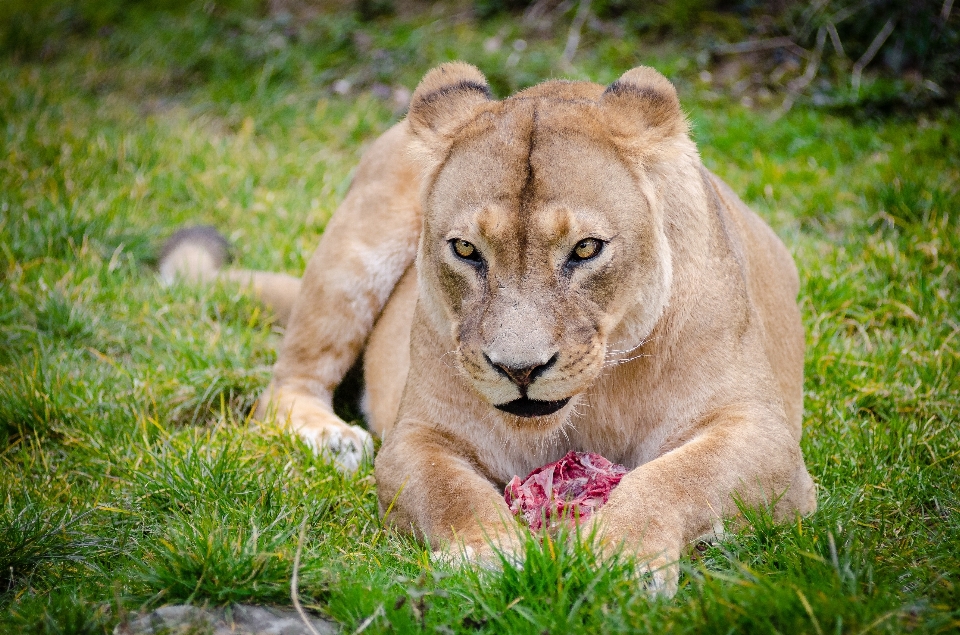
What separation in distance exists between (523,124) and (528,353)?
2.61 feet

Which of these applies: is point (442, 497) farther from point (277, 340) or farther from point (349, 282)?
point (277, 340)

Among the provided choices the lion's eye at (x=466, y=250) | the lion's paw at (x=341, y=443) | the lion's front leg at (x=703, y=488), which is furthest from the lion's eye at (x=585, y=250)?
the lion's paw at (x=341, y=443)

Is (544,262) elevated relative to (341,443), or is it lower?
elevated

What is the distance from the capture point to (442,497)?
313 cm

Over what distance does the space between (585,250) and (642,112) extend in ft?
1.84

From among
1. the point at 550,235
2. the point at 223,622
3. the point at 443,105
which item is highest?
the point at 443,105

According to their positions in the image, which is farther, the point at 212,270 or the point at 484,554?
the point at 212,270

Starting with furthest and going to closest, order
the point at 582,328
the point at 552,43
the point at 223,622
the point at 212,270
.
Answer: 1. the point at 552,43
2. the point at 212,270
3. the point at 582,328
4. the point at 223,622

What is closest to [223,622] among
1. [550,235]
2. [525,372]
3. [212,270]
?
[525,372]

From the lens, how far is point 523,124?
312 centimetres

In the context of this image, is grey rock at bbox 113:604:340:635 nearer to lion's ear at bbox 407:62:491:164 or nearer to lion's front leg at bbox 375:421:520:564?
lion's front leg at bbox 375:421:520:564

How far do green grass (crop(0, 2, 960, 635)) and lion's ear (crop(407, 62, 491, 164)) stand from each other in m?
1.35

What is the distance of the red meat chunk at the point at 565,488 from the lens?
3043 millimetres

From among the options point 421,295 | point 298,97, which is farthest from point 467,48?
point 421,295
